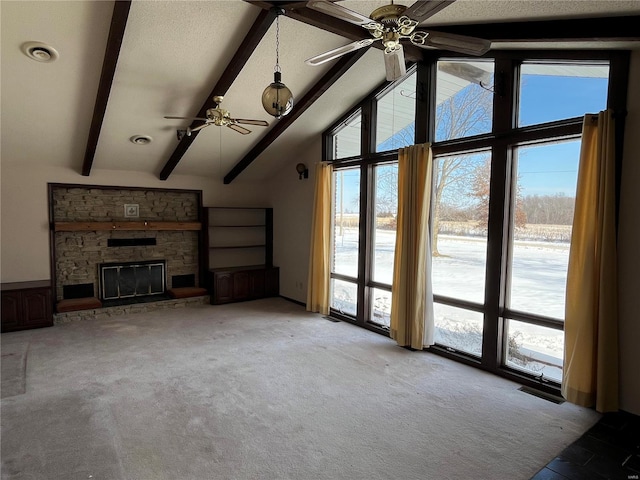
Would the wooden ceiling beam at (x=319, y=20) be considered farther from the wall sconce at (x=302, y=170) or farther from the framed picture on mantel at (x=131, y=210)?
the framed picture on mantel at (x=131, y=210)

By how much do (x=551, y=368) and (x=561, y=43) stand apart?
9.65ft

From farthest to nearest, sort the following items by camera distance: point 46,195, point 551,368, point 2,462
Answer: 1. point 46,195
2. point 551,368
3. point 2,462

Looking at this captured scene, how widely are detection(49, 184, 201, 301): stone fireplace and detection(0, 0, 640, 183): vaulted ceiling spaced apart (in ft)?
2.24

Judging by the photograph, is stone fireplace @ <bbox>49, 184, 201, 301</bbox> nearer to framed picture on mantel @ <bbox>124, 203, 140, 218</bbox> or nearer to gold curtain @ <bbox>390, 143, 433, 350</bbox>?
framed picture on mantel @ <bbox>124, 203, 140, 218</bbox>

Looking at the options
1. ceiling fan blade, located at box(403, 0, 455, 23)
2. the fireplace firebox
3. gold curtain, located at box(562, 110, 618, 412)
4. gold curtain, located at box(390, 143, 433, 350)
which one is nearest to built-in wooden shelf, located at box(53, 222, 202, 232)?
the fireplace firebox

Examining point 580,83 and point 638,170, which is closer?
point 638,170

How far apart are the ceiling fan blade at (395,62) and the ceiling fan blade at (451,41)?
0.38ft

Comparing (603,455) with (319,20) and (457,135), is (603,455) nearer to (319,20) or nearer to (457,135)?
(457,135)

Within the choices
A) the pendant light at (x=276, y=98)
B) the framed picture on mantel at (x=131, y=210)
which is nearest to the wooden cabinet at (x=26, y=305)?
the framed picture on mantel at (x=131, y=210)

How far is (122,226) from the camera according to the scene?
6.19 metres

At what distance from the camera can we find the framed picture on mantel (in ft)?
21.4

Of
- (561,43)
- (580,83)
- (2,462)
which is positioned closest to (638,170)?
(580,83)

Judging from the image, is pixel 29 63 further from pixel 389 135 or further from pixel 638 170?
pixel 638 170

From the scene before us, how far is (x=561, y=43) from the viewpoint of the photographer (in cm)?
318
